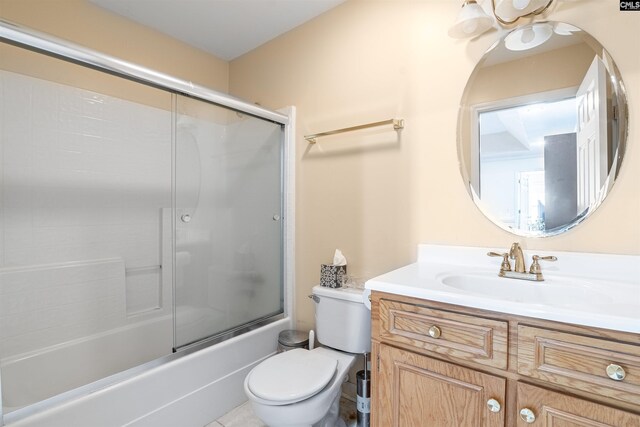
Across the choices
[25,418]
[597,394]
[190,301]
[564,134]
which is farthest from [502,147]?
[25,418]

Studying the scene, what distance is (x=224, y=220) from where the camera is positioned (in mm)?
1958

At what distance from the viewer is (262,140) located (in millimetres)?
2094

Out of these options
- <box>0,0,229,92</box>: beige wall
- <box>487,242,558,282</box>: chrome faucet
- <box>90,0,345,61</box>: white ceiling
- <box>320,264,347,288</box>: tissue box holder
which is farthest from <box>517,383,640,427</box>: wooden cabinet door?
<box>0,0,229,92</box>: beige wall

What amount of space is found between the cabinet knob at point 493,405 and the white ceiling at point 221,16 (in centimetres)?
207

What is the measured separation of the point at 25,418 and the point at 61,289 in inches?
32.6

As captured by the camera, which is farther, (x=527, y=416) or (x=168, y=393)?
(x=168, y=393)

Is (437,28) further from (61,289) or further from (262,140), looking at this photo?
(61,289)

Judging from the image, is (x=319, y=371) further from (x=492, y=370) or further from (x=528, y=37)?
(x=528, y=37)

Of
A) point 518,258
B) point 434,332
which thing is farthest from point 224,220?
point 518,258

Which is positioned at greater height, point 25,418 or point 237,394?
point 25,418

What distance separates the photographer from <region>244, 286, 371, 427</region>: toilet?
1.21 m

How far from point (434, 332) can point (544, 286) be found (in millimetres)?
518

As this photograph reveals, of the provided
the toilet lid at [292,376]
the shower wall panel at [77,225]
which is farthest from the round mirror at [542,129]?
the shower wall panel at [77,225]

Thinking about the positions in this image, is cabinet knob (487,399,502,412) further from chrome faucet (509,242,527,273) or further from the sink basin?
chrome faucet (509,242,527,273)
